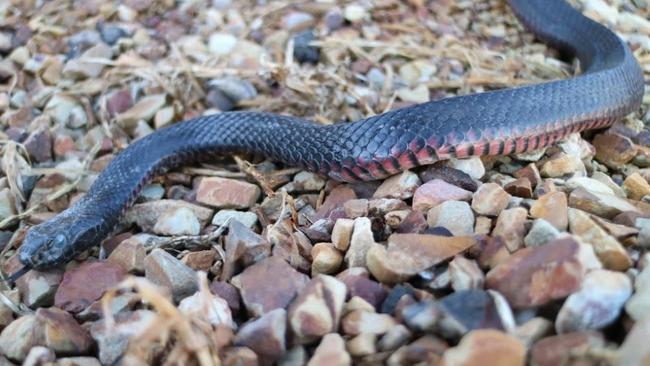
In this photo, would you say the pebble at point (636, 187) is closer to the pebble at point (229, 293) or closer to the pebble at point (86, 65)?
the pebble at point (229, 293)

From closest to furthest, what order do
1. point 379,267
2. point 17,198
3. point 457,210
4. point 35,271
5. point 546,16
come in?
point 379,267 < point 457,210 < point 35,271 < point 17,198 < point 546,16

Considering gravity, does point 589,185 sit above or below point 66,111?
above

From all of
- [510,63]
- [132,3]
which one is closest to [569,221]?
[510,63]

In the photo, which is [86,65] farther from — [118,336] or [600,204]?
[600,204]

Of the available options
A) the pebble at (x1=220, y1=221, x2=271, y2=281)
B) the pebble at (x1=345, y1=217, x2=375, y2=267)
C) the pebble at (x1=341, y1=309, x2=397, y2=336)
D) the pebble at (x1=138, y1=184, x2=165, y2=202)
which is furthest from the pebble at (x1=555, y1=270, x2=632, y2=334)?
the pebble at (x1=138, y1=184, x2=165, y2=202)

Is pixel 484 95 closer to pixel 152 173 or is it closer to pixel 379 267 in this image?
pixel 379 267

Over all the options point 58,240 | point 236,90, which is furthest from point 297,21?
point 58,240

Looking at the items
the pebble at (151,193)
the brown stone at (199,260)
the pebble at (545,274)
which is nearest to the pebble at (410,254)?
the pebble at (545,274)
